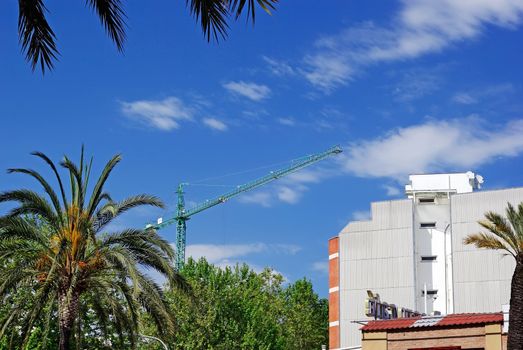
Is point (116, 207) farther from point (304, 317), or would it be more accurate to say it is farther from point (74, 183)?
point (304, 317)

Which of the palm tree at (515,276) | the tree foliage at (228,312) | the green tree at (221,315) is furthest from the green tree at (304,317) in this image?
the palm tree at (515,276)

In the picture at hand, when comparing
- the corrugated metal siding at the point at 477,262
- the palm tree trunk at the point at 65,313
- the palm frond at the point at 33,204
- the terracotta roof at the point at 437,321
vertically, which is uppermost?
the corrugated metal siding at the point at 477,262

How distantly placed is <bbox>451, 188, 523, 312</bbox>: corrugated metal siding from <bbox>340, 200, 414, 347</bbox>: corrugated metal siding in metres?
4.67

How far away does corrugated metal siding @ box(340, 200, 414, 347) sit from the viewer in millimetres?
92062

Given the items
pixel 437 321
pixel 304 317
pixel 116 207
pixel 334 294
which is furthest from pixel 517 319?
pixel 304 317

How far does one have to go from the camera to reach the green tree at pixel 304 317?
106188mm

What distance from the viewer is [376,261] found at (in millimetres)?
93500

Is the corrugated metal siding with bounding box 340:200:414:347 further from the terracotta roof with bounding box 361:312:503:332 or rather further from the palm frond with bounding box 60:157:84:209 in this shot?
the palm frond with bounding box 60:157:84:209

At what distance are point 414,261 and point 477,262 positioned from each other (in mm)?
6137

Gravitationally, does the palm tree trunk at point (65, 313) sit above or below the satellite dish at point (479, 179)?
below

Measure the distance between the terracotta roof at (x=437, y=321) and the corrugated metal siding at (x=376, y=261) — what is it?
42.5m

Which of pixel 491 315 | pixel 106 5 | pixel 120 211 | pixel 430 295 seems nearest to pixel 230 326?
pixel 430 295

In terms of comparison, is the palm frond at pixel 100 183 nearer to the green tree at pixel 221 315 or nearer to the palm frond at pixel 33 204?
the palm frond at pixel 33 204

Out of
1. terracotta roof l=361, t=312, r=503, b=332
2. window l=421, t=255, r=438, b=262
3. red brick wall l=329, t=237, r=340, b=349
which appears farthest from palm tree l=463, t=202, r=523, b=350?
red brick wall l=329, t=237, r=340, b=349
